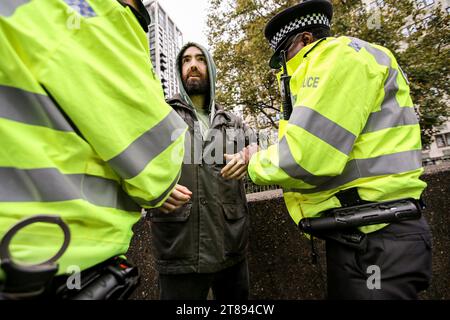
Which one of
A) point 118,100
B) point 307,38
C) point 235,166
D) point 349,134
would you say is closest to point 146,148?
point 118,100

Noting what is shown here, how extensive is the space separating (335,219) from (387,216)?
0.79ft

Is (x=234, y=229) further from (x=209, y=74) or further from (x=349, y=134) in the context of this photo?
(x=209, y=74)

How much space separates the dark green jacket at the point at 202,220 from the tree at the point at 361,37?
836 centimetres

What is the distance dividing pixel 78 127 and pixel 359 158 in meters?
1.31

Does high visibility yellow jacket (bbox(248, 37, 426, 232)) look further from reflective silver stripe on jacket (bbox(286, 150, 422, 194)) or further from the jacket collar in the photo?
the jacket collar

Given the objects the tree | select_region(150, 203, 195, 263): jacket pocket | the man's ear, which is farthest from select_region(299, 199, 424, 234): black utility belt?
the tree

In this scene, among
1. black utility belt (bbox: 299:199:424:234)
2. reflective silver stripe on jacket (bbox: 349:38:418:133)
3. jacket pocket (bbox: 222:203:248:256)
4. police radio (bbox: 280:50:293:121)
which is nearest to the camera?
black utility belt (bbox: 299:199:424:234)

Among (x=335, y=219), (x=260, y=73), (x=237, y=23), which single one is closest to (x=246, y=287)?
(x=335, y=219)

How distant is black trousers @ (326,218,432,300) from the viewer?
1314mm

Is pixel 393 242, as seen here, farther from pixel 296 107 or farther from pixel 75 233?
pixel 75 233

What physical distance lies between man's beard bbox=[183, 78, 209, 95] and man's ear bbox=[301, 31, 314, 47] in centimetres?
101

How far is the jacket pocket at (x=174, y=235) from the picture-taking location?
5.97 ft

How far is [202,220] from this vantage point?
6.18 ft

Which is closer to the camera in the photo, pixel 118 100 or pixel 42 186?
pixel 42 186
